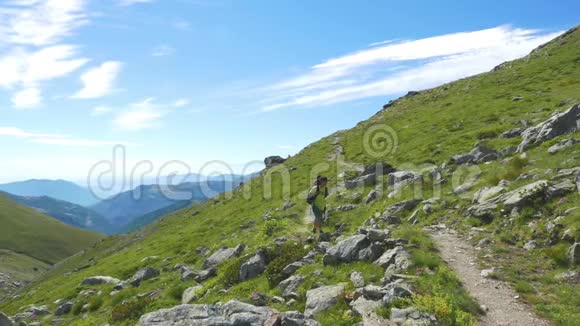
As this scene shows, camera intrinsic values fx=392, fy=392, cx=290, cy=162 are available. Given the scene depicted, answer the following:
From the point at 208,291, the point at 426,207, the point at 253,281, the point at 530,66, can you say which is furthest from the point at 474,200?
the point at 530,66

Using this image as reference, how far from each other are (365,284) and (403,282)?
6.13 ft

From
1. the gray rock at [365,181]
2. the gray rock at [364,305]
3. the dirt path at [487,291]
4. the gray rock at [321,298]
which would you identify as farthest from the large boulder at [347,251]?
the gray rock at [365,181]

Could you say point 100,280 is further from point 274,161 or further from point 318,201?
point 274,161

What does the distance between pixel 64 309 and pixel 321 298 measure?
27.8 meters

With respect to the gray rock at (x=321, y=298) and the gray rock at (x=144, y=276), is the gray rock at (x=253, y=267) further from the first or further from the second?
the gray rock at (x=144, y=276)

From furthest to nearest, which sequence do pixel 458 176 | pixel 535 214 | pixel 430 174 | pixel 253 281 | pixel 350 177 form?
pixel 350 177 → pixel 430 174 → pixel 458 176 → pixel 253 281 → pixel 535 214

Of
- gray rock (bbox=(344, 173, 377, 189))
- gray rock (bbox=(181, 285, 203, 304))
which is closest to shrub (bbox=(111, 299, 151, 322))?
gray rock (bbox=(181, 285, 203, 304))

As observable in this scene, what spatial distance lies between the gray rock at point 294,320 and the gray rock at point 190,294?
11.7m

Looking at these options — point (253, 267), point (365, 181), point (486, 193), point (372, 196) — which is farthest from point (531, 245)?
point (365, 181)

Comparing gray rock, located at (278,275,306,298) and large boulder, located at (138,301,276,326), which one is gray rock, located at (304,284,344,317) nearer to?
gray rock, located at (278,275,306,298)

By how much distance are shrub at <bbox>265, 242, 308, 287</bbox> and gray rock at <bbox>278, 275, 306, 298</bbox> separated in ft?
3.48

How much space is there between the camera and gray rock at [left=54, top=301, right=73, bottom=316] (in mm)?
33191

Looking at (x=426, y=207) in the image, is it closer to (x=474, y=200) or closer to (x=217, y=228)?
(x=474, y=200)

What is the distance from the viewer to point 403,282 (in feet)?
49.2
